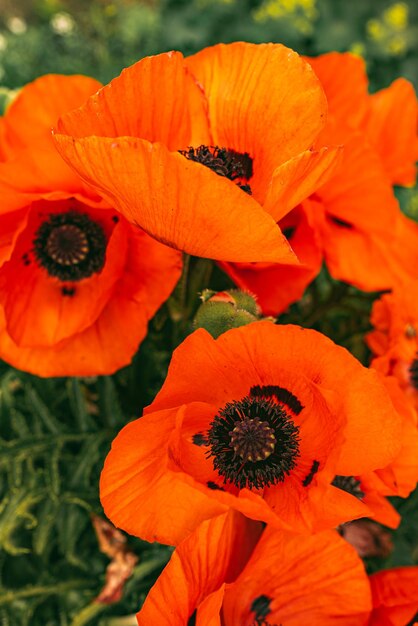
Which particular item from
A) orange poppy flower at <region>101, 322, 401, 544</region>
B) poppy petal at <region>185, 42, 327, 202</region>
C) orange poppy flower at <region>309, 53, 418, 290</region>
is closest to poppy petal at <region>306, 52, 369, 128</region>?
orange poppy flower at <region>309, 53, 418, 290</region>

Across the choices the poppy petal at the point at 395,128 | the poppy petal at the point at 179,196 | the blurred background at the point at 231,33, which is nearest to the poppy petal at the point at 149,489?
the poppy petal at the point at 179,196

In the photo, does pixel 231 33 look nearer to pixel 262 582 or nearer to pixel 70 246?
pixel 70 246

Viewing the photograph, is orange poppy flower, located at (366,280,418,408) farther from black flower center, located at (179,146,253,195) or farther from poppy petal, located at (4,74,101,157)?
poppy petal, located at (4,74,101,157)

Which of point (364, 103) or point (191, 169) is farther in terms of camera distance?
point (364, 103)

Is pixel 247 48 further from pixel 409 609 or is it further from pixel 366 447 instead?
pixel 409 609

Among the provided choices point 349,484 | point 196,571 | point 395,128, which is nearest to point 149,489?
point 196,571

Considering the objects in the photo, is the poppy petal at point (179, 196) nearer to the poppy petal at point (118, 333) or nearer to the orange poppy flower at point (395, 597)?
the poppy petal at point (118, 333)

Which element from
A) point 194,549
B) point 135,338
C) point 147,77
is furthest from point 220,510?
point 147,77

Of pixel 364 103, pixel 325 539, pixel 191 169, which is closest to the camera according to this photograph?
pixel 191 169
